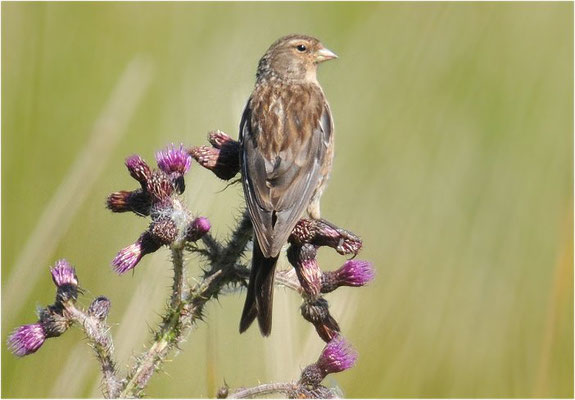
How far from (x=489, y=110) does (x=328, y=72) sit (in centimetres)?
133

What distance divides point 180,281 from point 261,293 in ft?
1.26

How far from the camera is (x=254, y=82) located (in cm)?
505

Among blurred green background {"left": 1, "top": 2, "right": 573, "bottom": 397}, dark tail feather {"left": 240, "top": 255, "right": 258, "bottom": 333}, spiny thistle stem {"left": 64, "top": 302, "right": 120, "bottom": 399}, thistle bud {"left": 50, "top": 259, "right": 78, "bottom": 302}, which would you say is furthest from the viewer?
blurred green background {"left": 1, "top": 2, "right": 573, "bottom": 397}

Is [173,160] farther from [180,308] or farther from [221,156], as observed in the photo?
[180,308]

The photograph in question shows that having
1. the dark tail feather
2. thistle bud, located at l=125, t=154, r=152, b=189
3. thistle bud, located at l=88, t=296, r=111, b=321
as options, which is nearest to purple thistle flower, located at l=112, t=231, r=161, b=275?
thistle bud, located at l=88, t=296, r=111, b=321

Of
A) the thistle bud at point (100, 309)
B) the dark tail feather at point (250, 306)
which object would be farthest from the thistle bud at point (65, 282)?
the dark tail feather at point (250, 306)

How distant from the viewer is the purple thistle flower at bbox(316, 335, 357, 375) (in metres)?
3.10

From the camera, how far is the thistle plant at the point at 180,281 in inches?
113

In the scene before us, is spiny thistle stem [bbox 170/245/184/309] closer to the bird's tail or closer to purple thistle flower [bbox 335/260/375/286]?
the bird's tail

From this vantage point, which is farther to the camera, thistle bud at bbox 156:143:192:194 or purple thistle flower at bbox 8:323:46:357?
thistle bud at bbox 156:143:192:194

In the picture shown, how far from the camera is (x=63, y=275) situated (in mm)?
3172

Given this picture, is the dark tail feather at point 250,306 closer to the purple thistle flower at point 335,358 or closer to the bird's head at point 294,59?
the purple thistle flower at point 335,358

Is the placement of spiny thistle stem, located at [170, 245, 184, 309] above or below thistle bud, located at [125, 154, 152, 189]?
below

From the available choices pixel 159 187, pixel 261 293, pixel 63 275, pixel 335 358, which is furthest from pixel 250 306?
pixel 63 275
